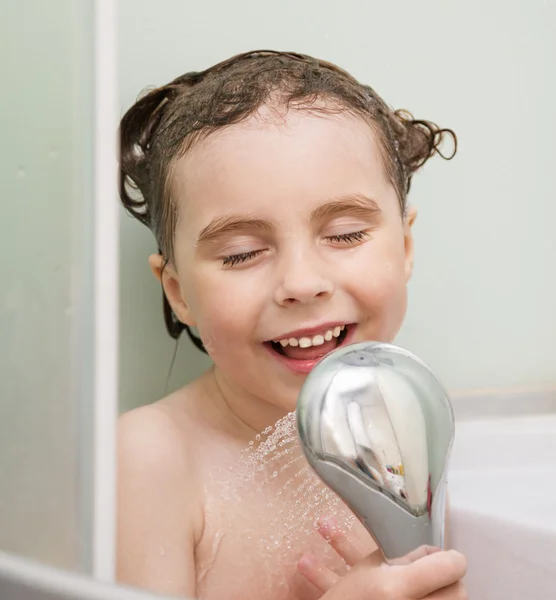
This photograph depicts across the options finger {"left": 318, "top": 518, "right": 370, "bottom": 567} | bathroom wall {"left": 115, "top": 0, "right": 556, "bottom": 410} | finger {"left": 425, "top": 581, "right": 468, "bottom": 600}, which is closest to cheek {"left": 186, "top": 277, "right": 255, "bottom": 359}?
finger {"left": 318, "top": 518, "right": 370, "bottom": 567}

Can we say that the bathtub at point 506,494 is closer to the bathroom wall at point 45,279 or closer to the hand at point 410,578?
the hand at point 410,578

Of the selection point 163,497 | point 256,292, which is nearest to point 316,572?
point 163,497

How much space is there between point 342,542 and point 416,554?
0.29m

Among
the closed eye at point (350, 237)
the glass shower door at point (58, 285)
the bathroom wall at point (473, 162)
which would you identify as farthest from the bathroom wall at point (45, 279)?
the bathroom wall at point (473, 162)

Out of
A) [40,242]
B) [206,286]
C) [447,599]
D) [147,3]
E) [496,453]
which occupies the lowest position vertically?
[496,453]

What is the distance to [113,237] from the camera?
0.37 m

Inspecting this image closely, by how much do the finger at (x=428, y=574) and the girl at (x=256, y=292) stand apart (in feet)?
0.71

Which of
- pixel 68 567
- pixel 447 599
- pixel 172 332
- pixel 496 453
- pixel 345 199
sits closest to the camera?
pixel 68 567

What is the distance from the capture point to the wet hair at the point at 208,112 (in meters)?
0.72

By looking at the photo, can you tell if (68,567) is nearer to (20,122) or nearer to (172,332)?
(20,122)

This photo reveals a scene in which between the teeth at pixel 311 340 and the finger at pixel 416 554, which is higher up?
the teeth at pixel 311 340

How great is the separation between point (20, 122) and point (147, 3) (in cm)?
53

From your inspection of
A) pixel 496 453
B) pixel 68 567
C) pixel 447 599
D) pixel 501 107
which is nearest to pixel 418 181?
pixel 501 107

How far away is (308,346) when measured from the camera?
687 mm
